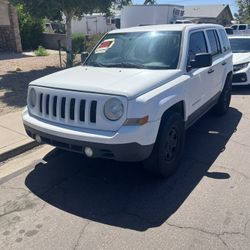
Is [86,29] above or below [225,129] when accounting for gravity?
below

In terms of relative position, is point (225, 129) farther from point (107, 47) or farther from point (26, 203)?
point (26, 203)

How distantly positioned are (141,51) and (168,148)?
1.49 meters

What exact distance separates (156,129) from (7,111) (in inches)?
176

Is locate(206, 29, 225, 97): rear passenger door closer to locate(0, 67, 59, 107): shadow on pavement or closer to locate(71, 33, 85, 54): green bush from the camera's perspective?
locate(0, 67, 59, 107): shadow on pavement

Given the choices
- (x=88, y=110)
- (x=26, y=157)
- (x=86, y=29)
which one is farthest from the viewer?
(x=86, y=29)

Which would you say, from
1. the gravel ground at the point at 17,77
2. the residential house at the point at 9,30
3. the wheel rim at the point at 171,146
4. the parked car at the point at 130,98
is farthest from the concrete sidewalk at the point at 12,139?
the residential house at the point at 9,30

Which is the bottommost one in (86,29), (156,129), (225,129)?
(86,29)

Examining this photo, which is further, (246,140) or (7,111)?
(7,111)

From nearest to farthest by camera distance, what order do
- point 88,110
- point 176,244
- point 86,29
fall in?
point 176,244
point 88,110
point 86,29

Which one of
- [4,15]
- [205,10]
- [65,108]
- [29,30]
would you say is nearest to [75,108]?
[65,108]

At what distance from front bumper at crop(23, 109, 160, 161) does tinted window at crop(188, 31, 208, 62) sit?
1688mm

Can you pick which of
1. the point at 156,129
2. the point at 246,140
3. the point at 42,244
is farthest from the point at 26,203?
the point at 246,140

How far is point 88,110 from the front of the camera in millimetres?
3789

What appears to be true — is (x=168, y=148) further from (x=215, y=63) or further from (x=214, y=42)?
(x=214, y=42)
